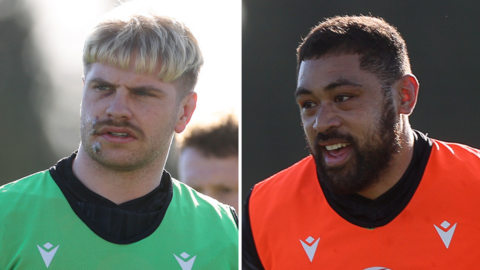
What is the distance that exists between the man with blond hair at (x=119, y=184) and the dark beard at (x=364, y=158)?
64 cm

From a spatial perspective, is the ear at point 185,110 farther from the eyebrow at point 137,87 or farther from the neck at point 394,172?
the neck at point 394,172

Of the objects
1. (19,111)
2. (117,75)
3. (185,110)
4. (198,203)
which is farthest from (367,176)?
(19,111)

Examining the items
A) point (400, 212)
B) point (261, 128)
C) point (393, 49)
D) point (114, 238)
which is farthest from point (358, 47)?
point (114, 238)

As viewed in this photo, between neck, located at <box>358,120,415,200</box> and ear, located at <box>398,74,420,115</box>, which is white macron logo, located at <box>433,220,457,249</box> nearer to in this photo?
neck, located at <box>358,120,415,200</box>

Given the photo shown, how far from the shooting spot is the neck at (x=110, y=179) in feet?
7.73

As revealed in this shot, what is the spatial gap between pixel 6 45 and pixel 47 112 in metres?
0.91

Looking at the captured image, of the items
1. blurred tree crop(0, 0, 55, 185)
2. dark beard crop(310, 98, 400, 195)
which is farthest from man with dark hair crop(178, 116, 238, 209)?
blurred tree crop(0, 0, 55, 185)

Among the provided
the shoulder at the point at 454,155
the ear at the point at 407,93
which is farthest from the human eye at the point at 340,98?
the shoulder at the point at 454,155

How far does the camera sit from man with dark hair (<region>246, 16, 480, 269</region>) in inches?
97.8

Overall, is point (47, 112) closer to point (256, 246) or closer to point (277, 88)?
point (277, 88)

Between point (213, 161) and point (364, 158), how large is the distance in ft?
4.69

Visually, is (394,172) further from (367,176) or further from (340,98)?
(340,98)

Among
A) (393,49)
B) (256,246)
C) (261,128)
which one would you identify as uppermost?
(393,49)

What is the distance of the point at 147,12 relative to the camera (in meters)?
2.58
